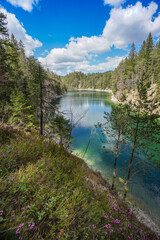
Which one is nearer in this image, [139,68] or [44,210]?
[44,210]

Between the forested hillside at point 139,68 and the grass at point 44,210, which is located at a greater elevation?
the forested hillside at point 139,68

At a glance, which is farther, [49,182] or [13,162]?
[13,162]

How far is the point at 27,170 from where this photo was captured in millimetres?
2441

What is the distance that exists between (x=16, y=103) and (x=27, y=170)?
11755 mm

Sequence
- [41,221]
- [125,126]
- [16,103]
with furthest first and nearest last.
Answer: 1. [16,103]
2. [125,126]
3. [41,221]

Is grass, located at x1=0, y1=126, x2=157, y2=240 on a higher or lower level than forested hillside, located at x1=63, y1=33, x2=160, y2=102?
lower

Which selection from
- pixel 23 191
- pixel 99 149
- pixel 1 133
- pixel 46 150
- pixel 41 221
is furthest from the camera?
pixel 99 149

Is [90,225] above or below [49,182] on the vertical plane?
below

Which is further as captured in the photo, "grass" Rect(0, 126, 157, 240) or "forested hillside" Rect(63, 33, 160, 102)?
"forested hillside" Rect(63, 33, 160, 102)

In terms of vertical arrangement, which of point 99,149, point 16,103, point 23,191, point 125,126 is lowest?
point 99,149

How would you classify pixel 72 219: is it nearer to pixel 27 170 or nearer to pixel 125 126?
pixel 27 170

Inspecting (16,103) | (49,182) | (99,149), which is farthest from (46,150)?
(99,149)

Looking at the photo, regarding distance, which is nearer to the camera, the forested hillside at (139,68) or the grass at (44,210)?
the grass at (44,210)

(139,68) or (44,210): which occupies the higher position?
(139,68)
